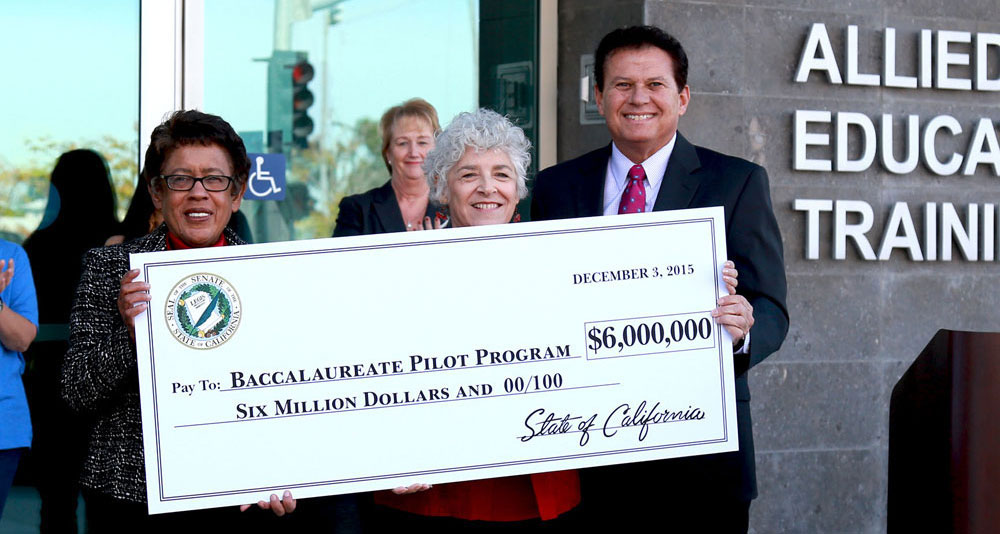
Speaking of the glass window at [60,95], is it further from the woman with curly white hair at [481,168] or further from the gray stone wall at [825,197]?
the woman with curly white hair at [481,168]

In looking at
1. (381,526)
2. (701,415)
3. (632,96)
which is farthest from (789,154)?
(381,526)

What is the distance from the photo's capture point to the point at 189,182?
8.77 feet

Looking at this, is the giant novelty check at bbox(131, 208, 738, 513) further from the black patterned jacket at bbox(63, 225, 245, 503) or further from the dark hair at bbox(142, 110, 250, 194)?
the dark hair at bbox(142, 110, 250, 194)

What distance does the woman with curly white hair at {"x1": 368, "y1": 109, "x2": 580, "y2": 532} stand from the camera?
268 centimetres

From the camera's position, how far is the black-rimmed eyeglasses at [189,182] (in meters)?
2.67

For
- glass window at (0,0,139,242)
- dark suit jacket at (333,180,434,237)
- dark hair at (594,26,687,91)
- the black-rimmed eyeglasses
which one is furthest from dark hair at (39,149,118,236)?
dark hair at (594,26,687,91)

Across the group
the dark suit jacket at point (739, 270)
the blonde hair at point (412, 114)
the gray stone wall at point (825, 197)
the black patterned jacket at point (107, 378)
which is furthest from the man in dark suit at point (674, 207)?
the gray stone wall at point (825, 197)

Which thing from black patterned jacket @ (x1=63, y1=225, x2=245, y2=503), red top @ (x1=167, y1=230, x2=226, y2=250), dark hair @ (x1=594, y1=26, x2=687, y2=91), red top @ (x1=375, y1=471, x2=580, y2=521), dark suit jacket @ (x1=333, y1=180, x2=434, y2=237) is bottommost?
red top @ (x1=375, y1=471, x2=580, y2=521)

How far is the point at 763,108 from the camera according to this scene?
17.7 feet

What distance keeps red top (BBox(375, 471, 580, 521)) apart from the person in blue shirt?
5.77 ft

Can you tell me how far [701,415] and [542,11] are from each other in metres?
3.37

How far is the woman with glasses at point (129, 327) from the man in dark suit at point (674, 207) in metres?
0.90

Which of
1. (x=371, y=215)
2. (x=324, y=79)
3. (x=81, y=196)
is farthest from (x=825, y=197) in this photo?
(x=81, y=196)

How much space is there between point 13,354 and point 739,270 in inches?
103
